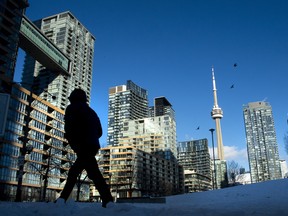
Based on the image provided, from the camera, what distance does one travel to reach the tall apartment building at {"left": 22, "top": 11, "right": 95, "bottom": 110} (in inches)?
5049

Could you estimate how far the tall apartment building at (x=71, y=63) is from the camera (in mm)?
128250

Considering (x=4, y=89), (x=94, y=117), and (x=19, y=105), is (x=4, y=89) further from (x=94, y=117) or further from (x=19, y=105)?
(x=94, y=117)

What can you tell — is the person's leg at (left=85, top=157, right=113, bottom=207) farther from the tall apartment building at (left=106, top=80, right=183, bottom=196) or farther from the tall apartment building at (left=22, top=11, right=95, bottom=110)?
the tall apartment building at (left=22, top=11, right=95, bottom=110)

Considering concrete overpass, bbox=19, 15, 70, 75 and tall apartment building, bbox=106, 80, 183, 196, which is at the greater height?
concrete overpass, bbox=19, 15, 70, 75

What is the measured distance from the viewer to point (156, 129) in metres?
162

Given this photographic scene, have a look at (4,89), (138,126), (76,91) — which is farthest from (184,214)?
(138,126)

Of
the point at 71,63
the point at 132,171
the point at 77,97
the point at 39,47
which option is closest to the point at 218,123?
the point at 71,63

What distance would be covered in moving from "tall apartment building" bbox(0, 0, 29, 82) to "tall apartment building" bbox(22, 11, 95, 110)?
166 ft

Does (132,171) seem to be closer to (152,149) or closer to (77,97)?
(152,149)

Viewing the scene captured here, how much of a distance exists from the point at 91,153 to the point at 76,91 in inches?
73.5

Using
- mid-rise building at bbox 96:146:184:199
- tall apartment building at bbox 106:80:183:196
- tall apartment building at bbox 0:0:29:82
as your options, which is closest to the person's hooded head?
tall apartment building at bbox 0:0:29:82

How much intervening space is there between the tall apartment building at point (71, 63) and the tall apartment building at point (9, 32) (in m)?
50.6

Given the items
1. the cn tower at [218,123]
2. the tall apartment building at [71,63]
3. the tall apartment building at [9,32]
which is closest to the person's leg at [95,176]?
the tall apartment building at [9,32]

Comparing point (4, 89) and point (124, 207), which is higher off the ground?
point (4, 89)
